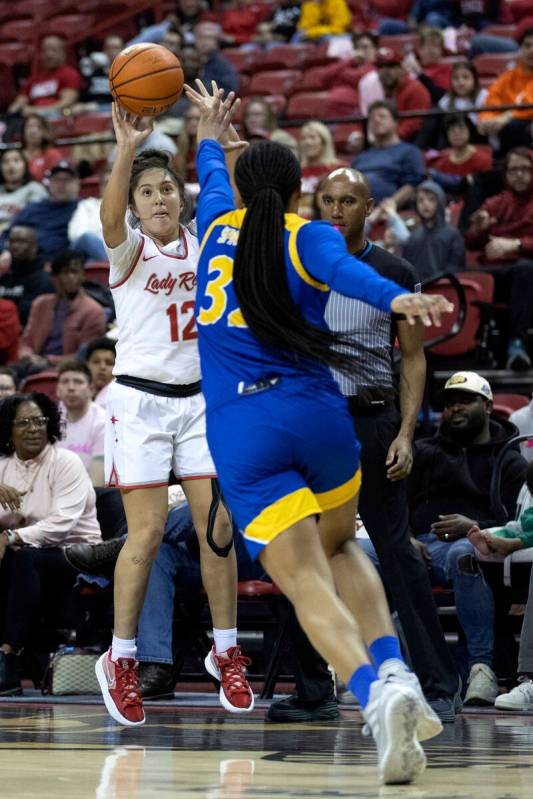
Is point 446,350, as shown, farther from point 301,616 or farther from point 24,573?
point 301,616

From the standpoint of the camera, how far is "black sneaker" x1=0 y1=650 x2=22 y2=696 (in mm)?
6562

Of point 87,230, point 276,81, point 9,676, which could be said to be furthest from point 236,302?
point 276,81

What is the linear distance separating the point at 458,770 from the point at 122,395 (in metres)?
2.02

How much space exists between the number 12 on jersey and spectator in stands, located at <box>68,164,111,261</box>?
254 inches

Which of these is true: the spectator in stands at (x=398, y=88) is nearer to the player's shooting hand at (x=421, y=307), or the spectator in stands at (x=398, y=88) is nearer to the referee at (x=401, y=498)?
the referee at (x=401, y=498)

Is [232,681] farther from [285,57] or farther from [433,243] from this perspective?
[285,57]

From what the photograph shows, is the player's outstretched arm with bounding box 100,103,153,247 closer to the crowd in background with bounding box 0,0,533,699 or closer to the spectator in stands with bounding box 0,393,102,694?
the crowd in background with bounding box 0,0,533,699

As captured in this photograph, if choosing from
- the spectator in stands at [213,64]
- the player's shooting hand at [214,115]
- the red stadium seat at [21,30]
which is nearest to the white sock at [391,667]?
the player's shooting hand at [214,115]

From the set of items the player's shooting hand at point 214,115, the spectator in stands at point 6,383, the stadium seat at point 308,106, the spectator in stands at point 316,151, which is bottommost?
the spectator in stands at point 6,383

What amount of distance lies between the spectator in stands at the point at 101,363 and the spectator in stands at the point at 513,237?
2531mm

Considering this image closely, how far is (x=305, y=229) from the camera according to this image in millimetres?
3705

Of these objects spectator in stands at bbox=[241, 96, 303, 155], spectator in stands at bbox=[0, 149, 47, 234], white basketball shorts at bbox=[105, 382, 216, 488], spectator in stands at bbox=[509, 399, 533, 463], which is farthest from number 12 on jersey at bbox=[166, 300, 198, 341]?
spectator in stands at bbox=[0, 149, 47, 234]

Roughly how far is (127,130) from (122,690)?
197 cm

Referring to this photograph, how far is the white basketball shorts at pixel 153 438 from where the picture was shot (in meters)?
5.00
